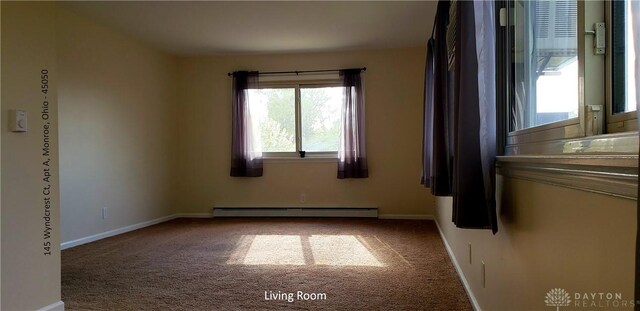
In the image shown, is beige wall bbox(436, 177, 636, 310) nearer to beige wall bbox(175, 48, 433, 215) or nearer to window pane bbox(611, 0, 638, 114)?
window pane bbox(611, 0, 638, 114)

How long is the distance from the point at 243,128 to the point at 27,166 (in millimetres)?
3105

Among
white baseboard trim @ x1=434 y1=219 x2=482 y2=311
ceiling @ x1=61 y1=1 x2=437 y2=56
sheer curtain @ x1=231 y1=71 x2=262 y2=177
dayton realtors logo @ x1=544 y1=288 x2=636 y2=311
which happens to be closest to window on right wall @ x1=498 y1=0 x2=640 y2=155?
dayton realtors logo @ x1=544 y1=288 x2=636 y2=311

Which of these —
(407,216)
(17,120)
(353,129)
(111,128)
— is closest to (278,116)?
(353,129)

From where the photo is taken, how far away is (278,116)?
4.92 metres

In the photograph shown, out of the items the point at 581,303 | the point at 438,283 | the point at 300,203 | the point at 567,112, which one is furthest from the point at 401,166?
the point at 581,303

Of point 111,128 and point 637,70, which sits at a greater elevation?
point 111,128

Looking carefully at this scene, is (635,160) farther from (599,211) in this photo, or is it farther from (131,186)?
(131,186)

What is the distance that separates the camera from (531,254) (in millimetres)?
1174

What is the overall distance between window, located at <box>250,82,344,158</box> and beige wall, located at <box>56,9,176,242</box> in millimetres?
1247

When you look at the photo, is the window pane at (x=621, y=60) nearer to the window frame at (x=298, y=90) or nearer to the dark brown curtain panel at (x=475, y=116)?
the dark brown curtain panel at (x=475, y=116)

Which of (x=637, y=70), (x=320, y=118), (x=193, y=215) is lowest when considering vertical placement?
(x=193, y=215)

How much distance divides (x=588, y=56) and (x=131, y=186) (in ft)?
14.2

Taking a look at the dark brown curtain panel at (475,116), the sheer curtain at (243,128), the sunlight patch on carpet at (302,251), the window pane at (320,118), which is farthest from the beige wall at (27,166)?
the window pane at (320,118)

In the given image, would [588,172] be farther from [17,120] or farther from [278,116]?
[278,116]
